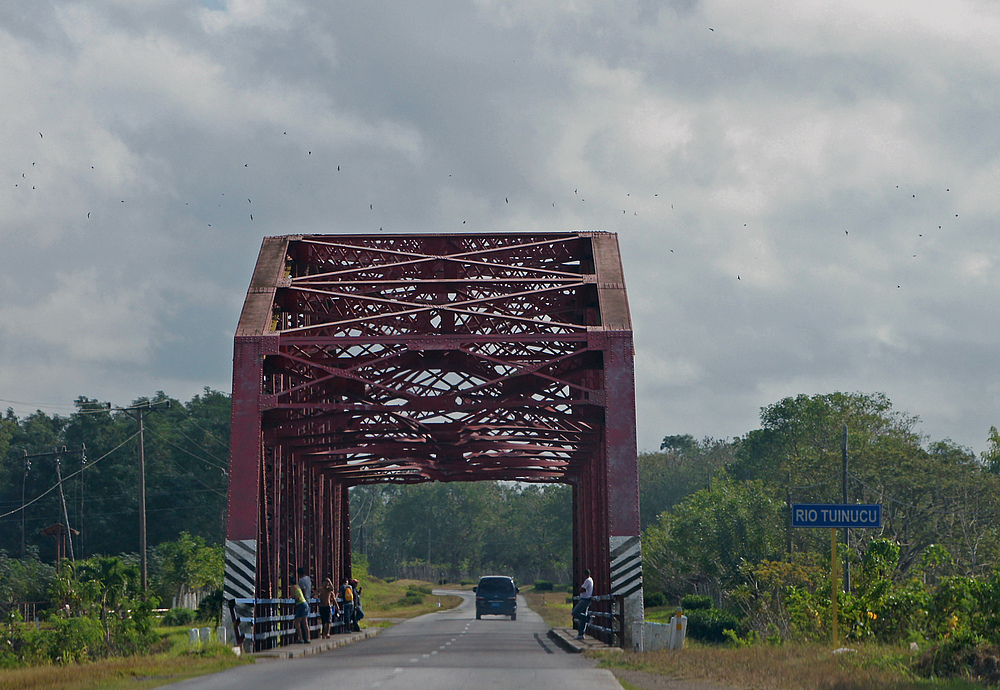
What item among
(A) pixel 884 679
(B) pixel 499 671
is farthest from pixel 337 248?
(A) pixel 884 679

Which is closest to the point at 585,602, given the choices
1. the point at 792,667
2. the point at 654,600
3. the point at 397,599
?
the point at 792,667

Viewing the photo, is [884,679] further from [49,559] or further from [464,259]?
[49,559]

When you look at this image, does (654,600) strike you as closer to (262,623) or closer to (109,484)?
(262,623)

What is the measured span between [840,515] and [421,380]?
13.6 metres

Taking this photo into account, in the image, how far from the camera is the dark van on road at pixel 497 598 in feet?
175

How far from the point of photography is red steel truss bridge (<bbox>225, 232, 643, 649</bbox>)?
2286 centimetres

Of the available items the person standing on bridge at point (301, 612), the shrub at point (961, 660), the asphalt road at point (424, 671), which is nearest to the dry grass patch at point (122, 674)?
the asphalt road at point (424, 671)

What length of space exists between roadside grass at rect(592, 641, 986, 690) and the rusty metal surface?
4.18m

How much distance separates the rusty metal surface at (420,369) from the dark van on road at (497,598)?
62.5ft

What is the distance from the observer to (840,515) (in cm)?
1709

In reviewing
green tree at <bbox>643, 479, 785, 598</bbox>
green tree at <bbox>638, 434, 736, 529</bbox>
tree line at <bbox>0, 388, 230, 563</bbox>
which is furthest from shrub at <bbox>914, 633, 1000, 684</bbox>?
green tree at <bbox>638, 434, 736, 529</bbox>

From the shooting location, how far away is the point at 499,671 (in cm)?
1722

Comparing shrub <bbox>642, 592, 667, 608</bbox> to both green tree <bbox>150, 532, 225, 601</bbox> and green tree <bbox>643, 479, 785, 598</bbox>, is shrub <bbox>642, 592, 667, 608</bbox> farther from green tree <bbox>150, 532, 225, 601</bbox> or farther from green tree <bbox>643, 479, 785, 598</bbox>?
green tree <bbox>150, 532, 225, 601</bbox>

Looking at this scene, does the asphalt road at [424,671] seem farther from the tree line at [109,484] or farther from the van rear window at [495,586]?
the tree line at [109,484]
